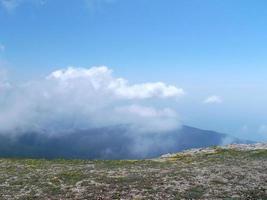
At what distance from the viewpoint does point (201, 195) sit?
42.7m

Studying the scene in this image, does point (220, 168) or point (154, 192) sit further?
point (220, 168)

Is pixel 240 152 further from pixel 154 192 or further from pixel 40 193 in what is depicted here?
pixel 40 193

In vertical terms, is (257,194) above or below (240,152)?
below

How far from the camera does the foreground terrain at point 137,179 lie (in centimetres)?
4334

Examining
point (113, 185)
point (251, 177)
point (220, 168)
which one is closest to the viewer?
point (113, 185)

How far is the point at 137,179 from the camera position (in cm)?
4988

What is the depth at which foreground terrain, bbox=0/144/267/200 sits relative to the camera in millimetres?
Answer: 43344

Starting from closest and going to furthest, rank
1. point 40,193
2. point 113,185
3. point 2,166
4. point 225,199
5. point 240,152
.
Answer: point 225,199, point 40,193, point 113,185, point 2,166, point 240,152

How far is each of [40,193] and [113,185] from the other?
324 inches

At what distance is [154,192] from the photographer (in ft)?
143

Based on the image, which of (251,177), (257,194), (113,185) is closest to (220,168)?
(251,177)

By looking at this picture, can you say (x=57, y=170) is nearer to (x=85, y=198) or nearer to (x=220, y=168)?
(x=85, y=198)

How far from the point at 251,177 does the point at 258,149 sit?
2730 centimetres

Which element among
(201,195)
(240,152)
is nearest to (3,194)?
(201,195)
